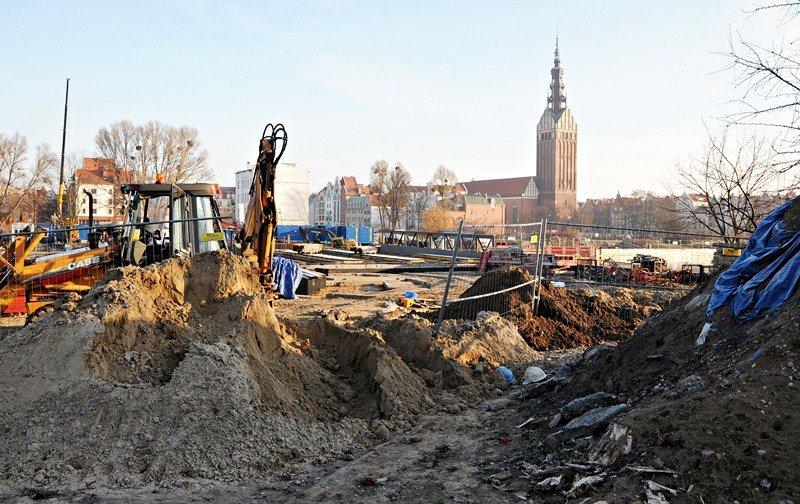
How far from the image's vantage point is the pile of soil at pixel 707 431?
4.27 metres

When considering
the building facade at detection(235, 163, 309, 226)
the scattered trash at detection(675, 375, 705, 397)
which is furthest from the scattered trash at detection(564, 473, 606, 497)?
the building facade at detection(235, 163, 309, 226)

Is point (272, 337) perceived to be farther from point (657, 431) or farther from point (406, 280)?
point (406, 280)

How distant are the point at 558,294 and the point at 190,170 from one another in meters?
51.2

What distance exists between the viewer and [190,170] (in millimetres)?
59250

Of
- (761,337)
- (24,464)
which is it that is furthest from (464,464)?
(24,464)

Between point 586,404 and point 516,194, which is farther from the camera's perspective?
point 516,194

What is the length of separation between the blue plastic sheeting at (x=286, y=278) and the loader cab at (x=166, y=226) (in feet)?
18.0

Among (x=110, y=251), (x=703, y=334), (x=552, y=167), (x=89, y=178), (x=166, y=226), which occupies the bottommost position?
(x=703, y=334)

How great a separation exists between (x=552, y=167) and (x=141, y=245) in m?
144

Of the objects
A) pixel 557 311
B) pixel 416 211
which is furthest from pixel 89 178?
pixel 557 311

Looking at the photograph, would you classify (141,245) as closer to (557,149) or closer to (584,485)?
(584,485)

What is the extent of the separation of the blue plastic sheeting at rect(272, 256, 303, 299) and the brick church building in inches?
5038

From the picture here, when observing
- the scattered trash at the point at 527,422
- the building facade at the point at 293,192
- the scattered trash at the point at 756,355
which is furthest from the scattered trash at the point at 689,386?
the building facade at the point at 293,192

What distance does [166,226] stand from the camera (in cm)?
1195
